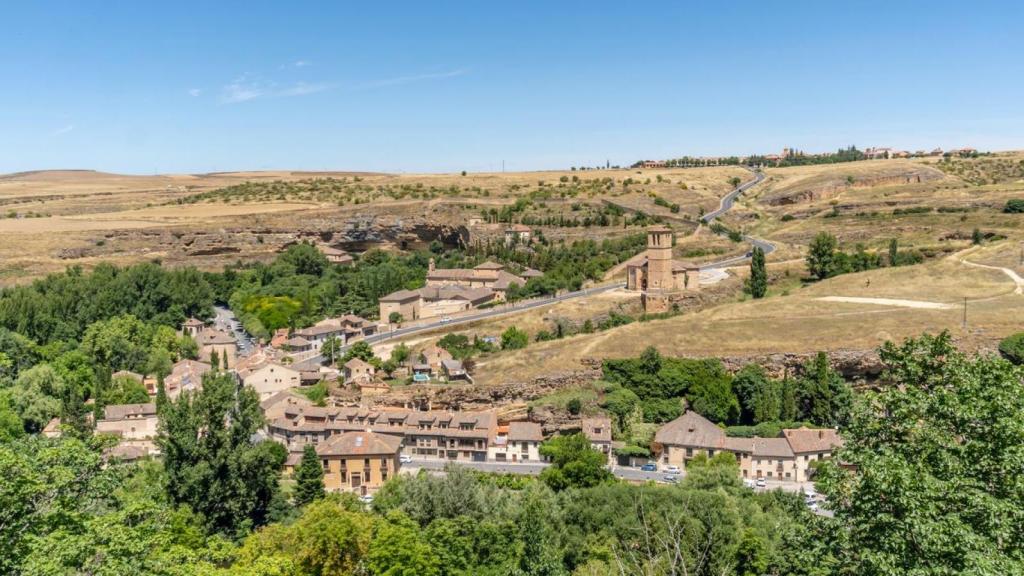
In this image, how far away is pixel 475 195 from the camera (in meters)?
131

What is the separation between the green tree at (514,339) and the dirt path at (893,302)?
25248mm

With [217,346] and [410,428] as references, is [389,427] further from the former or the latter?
[217,346]

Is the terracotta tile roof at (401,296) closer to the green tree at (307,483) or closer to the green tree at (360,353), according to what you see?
the green tree at (360,353)

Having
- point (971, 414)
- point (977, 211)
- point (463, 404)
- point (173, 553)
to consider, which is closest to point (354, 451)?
point (463, 404)

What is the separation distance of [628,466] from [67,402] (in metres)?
38.3

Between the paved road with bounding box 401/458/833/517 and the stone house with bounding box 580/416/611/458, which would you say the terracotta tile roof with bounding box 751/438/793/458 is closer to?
the paved road with bounding box 401/458/833/517

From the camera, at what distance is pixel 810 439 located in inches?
1761

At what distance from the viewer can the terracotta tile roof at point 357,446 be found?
44.7m

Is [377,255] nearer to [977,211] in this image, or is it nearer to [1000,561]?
[977,211]

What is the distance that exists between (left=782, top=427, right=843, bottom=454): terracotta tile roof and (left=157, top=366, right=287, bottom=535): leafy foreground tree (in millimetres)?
28948

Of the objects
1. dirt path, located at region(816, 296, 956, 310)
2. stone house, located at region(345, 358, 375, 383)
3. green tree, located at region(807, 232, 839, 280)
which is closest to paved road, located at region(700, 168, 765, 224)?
green tree, located at region(807, 232, 839, 280)

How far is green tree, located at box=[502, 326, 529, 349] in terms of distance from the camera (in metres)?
62.6

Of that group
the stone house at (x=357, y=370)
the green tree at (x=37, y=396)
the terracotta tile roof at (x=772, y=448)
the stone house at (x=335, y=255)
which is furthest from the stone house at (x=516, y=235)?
the terracotta tile roof at (x=772, y=448)

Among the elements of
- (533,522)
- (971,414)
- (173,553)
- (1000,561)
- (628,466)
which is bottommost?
(628,466)
